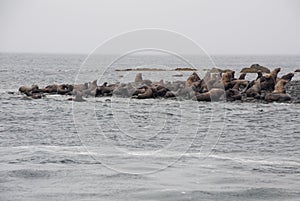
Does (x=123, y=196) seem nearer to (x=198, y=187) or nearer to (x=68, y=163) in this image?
(x=198, y=187)

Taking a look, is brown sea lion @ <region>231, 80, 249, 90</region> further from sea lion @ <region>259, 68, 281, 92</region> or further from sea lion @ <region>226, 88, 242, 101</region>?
sea lion @ <region>259, 68, 281, 92</region>

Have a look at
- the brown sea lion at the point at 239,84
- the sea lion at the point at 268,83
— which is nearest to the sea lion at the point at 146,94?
the brown sea lion at the point at 239,84

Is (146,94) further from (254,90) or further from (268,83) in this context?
(268,83)

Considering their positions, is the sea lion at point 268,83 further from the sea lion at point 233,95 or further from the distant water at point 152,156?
the distant water at point 152,156

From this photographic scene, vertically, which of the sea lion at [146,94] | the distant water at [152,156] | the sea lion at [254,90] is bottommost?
the distant water at [152,156]

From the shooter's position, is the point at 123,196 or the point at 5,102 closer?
the point at 123,196

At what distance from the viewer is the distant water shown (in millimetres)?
12352

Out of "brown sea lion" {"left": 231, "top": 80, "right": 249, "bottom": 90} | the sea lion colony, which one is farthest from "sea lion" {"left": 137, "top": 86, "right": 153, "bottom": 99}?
"brown sea lion" {"left": 231, "top": 80, "right": 249, "bottom": 90}

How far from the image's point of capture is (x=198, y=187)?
498 inches

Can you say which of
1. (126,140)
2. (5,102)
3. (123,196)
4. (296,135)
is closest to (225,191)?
(123,196)

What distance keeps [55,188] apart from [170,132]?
967 cm

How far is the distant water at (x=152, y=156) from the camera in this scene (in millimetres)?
12352

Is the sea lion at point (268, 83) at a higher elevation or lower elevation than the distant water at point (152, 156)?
higher

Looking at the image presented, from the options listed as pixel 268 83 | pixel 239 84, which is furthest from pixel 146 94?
pixel 268 83
